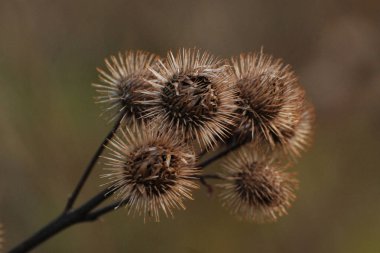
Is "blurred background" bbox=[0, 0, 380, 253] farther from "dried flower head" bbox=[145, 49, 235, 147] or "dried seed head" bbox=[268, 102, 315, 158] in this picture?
"dried flower head" bbox=[145, 49, 235, 147]

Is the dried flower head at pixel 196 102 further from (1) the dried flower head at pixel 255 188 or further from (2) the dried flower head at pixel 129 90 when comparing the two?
(1) the dried flower head at pixel 255 188

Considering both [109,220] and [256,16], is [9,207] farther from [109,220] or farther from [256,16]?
[256,16]

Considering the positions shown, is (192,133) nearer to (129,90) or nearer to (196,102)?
(196,102)

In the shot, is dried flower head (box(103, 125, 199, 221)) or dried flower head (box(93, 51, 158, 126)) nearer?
dried flower head (box(103, 125, 199, 221))

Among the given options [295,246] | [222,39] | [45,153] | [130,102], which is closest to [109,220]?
[45,153]

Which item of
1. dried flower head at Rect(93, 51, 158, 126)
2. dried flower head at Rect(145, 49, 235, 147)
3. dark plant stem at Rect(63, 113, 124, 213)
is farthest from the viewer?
dried flower head at Rect(93, 51, 158, 126)

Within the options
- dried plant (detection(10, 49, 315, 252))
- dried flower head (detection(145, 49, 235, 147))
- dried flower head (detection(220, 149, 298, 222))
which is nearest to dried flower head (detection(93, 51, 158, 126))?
dried plant (detection(10, 49, 315, 252))

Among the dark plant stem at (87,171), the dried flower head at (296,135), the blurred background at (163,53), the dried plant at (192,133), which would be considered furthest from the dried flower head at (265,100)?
the blurred background at (163,53)

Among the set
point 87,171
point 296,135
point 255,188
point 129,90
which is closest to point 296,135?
point 296,135
